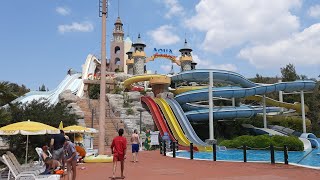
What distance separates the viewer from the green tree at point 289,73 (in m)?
53.3

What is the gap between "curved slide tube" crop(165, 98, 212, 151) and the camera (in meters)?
23.2

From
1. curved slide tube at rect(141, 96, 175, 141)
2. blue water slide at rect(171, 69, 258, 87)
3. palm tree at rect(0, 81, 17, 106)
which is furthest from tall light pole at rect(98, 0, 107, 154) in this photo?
blue water slide at rect(171, 69, 258, 87)

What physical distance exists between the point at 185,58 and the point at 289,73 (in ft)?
66.1

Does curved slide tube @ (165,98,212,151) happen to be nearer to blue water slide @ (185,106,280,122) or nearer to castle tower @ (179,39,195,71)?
blue water slide @ (185,106,280,122)

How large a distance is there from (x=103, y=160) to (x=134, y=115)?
15.6 meters

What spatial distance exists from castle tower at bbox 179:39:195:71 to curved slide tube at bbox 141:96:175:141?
34913 millimetres

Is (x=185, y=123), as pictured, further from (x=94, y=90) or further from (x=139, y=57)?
(x=139, y=57)

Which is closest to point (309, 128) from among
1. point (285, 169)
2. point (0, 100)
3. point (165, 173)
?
point (285, 169)

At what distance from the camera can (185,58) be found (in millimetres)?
66062

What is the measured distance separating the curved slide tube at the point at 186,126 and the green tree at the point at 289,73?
30065 mm

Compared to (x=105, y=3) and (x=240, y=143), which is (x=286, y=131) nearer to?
(x=240, y=143)

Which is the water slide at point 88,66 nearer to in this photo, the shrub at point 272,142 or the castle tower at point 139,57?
the castle tower at point 139,57

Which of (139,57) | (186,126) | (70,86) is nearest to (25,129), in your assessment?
(186,126)

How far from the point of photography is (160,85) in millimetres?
33000
